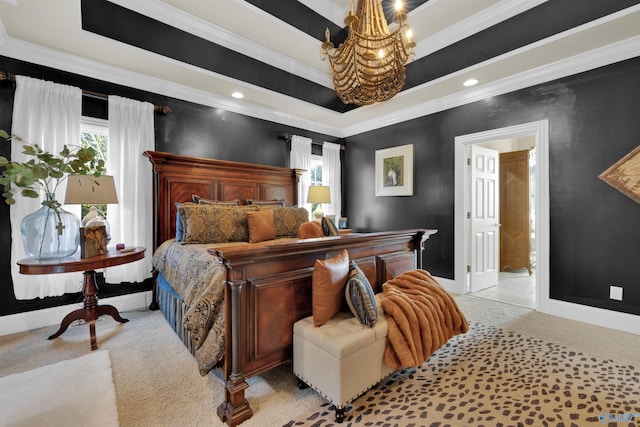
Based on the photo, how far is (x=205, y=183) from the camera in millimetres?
3615

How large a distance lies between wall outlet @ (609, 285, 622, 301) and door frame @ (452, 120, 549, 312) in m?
0.49

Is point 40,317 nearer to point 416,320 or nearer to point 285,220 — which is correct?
point 285,220

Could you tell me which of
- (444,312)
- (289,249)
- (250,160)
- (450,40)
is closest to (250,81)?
(250,160)

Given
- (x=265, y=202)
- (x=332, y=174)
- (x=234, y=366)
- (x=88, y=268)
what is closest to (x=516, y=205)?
(x=332, y=174)

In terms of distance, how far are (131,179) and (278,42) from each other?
232 cm

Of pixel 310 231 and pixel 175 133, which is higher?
pixel 175 133

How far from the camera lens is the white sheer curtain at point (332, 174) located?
5070 millimetres

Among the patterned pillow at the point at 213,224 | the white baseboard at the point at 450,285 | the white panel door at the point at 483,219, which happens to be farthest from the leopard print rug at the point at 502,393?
the patterned pillow at the point at 213,224

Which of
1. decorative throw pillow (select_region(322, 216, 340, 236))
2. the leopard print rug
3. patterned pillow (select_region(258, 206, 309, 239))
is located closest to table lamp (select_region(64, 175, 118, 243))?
patterned pillow (select_region(258, 206, 309, 239))

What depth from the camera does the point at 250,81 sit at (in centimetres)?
345

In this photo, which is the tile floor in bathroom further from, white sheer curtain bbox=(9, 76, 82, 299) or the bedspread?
white sheer curtain bbox=(9, 76, 82, 299)

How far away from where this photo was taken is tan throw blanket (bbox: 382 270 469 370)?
1.73 metres

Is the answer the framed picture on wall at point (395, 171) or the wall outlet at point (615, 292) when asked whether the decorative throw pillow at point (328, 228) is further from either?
the wall outlet at point (615, 292)

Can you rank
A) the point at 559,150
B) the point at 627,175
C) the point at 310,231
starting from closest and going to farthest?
the point at 310,231
the point at 627,175
the point at 559,150
